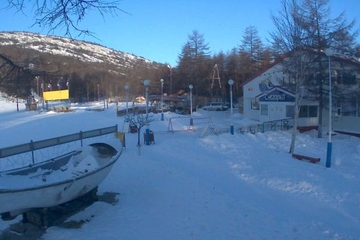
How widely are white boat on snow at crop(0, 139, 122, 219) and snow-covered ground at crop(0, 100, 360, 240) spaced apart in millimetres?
655

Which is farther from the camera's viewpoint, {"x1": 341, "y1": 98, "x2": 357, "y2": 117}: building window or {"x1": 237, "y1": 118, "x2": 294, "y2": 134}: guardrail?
{"x1": 341, "y1": 98, "x2": 357, "y2": 117}: building window

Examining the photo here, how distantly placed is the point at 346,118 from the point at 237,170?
18724 mm

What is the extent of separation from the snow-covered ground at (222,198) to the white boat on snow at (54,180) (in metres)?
0.65

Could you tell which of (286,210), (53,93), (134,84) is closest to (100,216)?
(286,210)

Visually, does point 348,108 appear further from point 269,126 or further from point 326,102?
point 269,126

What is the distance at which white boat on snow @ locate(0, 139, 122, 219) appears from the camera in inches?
285

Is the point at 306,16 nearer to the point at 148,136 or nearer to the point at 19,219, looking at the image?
the point at 148,136

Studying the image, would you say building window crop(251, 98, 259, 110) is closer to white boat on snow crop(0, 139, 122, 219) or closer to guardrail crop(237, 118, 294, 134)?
guardrail crop(237, 118, 294, 134)

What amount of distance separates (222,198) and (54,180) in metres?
4.39

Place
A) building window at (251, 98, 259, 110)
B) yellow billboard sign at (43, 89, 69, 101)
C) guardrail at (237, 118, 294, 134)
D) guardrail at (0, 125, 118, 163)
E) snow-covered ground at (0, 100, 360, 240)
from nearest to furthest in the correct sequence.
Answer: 1. snow-covered ground at (0, 100, 360, 240)
2. guardrail at (0, 125, 118, 163)
3. guardrail at (237, 118, 294, 134)
4. building window at (251, 98, 259, 110)
5. yellow billboard sign at (43, 89, 69, 101)

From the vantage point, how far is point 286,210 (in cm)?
914

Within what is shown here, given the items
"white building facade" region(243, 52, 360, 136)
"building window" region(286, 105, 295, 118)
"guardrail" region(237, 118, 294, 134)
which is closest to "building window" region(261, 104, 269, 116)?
"white building facade" region(243, 52, 360, 136)

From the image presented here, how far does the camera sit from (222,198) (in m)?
9.93

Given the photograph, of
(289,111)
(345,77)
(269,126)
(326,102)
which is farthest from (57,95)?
(345,77)
